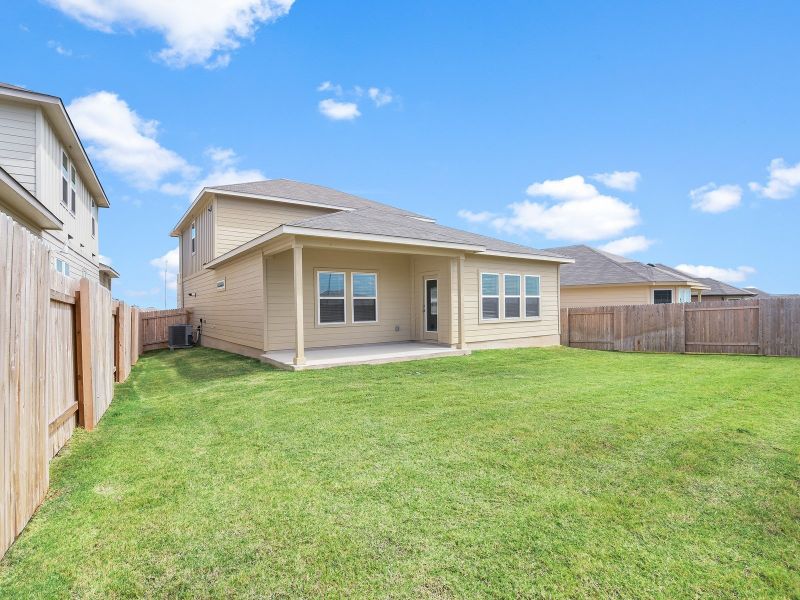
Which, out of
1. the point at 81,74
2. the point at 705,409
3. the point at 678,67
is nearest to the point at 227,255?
the point at 81,74

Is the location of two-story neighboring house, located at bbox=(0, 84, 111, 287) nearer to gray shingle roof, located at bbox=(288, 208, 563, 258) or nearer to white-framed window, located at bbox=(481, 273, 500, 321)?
gray shingle roof, located at bbox=(288, 208, 563, 258)

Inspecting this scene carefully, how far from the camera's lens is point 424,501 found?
284 cm

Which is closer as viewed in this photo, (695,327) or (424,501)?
(424,501)

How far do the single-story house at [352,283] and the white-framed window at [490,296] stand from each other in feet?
0.10

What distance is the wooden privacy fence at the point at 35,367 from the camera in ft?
8.05

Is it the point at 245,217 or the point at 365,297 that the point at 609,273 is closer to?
the point at 365,297

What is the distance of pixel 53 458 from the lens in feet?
12.2

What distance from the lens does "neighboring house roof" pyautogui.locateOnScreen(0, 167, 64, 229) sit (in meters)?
6.55

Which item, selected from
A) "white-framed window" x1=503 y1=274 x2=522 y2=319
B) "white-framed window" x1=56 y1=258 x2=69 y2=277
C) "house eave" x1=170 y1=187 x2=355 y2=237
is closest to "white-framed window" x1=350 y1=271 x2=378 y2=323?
"house eave" x1=170 y1=187 x2=355 y2=237

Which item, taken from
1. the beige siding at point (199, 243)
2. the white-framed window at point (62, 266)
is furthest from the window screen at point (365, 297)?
the white-framed window at point (62, 266)

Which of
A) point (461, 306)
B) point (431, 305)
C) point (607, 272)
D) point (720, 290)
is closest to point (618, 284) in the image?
point (607, 272)

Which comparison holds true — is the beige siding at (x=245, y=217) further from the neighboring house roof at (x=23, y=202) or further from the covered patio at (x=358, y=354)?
the covered patio at (x=358, y=354)

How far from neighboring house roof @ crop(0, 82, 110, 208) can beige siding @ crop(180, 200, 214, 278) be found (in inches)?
131

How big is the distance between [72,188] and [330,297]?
8212 mm
